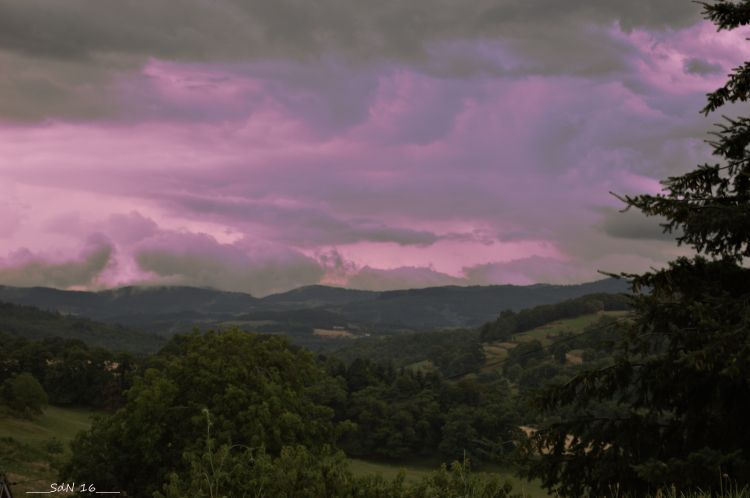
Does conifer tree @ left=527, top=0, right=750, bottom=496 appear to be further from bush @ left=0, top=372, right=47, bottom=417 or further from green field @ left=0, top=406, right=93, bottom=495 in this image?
bush @ left=0, top=372, right=47, bottom=417

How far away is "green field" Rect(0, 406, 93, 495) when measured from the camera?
4684 centimetres

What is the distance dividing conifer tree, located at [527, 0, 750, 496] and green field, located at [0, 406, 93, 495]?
3150cm

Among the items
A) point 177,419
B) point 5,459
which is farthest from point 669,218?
point 5,459

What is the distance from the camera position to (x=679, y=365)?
1302 cm

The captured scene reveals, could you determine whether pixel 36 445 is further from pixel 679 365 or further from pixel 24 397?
pixel 679 365

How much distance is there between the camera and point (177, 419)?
34.8m

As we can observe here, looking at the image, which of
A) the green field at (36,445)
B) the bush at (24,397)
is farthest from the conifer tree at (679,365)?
the bush at (24,397)

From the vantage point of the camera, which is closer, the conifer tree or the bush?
the conifer tree

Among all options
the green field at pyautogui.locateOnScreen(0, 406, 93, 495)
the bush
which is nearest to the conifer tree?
the green field at pyautogui.locateOnScreen(0, 406, 93, 495)

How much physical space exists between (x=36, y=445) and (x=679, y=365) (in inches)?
2821

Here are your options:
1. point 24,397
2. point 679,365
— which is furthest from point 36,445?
point 679,365

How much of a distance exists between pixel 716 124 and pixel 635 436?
734 centimetres

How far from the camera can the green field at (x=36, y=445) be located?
154 feet

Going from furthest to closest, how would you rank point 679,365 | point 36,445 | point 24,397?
1. point 24,397
2. point 36,445
3. point 679,365
